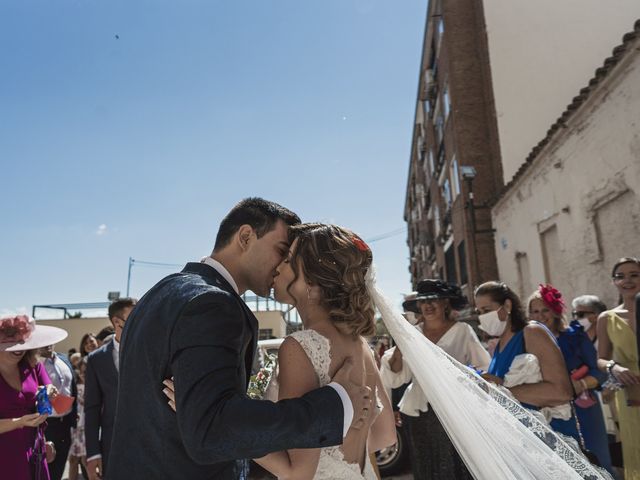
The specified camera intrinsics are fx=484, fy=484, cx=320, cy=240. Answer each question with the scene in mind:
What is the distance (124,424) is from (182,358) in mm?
378

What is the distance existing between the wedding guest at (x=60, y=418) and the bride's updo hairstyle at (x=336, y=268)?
3.98 m

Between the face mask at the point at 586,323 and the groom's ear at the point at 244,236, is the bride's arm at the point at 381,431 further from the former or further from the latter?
the face mask at the point at 586,323

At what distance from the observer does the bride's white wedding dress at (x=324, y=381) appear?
6.06 ft

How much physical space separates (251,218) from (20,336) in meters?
2.68

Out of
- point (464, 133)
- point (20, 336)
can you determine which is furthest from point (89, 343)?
point (464, 133)

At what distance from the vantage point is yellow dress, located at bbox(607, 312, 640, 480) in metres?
4.04

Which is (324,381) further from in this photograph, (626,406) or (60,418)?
(60,418)

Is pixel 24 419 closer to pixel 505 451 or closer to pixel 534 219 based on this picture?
pixel 505 451

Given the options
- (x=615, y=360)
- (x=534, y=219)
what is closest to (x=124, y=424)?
(x=615, y=360)

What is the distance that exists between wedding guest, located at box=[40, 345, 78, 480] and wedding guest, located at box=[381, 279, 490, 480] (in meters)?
3.31

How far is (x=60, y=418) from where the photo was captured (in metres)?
5.05

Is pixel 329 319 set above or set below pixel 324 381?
above

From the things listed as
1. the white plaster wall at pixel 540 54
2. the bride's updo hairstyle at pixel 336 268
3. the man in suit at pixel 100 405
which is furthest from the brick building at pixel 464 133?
the bride's updo hairstyle at pixel 336 268

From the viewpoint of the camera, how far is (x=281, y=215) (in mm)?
1971
